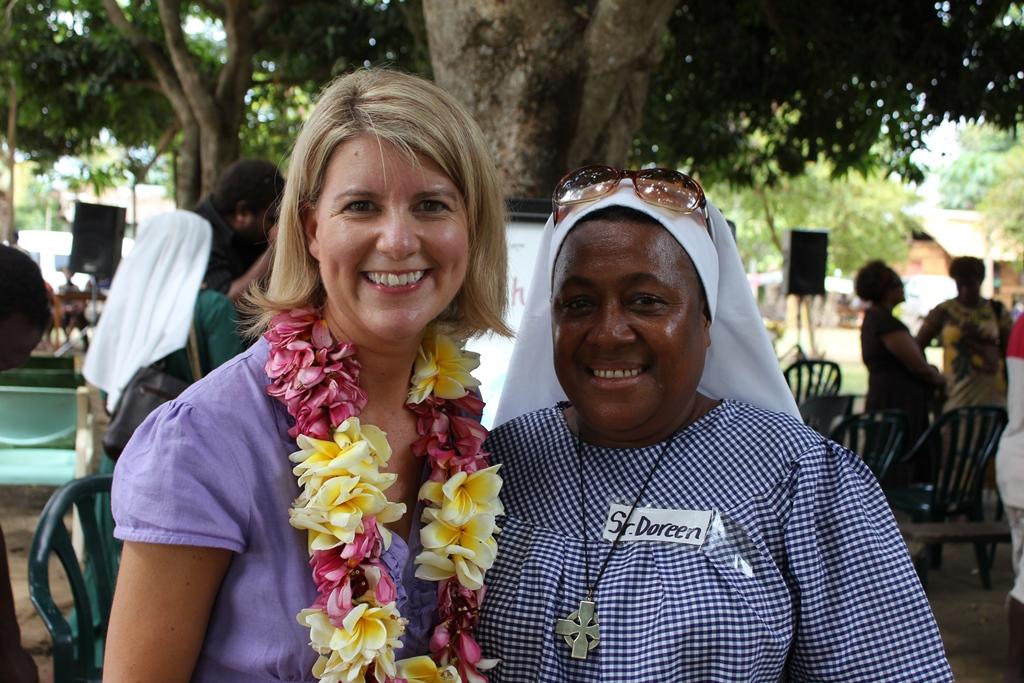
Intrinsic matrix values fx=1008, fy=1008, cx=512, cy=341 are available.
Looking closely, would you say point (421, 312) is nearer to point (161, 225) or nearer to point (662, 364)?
point (662, 364)

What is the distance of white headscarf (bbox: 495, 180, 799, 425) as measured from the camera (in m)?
2.04

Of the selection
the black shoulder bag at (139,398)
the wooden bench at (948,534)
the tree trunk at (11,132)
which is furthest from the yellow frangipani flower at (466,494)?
the tree trunk at (11,132)

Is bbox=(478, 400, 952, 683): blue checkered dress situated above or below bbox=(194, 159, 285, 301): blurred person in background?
below

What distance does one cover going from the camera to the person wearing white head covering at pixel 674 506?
1.80 metres

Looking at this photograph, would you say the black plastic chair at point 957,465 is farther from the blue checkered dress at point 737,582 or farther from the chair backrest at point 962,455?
the blue checkered dress at point 737,582

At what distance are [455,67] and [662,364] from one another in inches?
113

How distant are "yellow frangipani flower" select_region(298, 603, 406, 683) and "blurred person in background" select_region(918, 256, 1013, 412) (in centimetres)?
779

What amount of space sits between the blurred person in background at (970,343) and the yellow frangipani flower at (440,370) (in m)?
7.43

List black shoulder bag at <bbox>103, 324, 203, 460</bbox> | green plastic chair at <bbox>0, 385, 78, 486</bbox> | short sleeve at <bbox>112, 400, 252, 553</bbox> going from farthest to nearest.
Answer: green plastic chair at <bbox>0, 385, 78, 486</bbox>, black shoulder bag at <bbox>103, 324, 203, 460</bbox>, short sleeve at <bbox>112, 400, 252, 553</bbox>

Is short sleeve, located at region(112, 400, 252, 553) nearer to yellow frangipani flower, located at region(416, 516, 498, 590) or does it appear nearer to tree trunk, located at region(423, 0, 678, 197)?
yellow frangipani flower, located at region(416, 516, 498, 590)

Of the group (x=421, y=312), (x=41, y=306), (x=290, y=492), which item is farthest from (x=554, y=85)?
(x=290, y=492)

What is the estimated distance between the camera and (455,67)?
4.50m

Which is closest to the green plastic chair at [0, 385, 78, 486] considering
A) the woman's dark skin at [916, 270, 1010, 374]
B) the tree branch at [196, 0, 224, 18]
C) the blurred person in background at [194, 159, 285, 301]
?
the blurred person in background at [194, 159, 285, 301]

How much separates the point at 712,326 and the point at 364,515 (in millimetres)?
884
